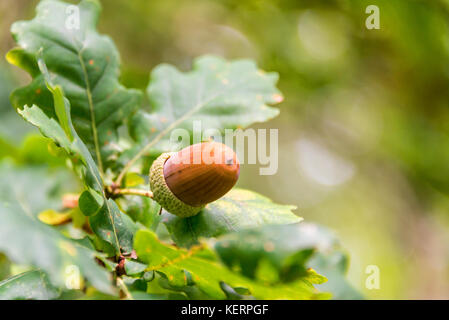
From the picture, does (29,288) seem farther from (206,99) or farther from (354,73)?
(354,73)

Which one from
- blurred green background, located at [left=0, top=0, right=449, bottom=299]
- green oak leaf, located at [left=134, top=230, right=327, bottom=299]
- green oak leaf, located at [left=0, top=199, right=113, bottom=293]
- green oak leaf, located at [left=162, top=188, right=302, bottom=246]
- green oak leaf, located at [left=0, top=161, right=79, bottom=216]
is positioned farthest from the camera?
blurred green background, located at [left=0, top=0, right=449, bottom=299]

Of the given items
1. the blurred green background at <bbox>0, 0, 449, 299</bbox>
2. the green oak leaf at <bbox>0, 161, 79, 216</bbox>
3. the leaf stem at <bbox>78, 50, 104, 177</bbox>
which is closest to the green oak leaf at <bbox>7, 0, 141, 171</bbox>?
the leaf stem at <bbox>78, 50, 104, 177</bbox>

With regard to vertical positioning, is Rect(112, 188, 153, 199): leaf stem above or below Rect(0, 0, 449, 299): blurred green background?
below

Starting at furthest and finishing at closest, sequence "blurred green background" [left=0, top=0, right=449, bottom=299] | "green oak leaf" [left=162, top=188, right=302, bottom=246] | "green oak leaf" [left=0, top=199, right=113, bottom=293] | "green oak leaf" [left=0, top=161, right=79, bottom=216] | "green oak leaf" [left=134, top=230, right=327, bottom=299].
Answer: "blurred green background" [left=0, top=0, right=449, bottom=299], "green oak leaf" [left=0, top=161, right=79, bottom=216], "green oak leaf" [left=162, top=188, right=302, bottom=246], "green oak leaf" [left=134, top=230, right=327, bottom=299], "green oak leaf" [left=0, top=199, right=113, bottom=293]

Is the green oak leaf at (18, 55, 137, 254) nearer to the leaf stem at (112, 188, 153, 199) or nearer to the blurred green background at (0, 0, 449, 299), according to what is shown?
the leaf stem at (112, 188, 153, 199)

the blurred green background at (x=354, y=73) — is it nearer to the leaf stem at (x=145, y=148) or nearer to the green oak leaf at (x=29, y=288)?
the leaf stem at (x=145, y=148)
